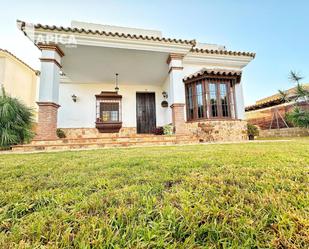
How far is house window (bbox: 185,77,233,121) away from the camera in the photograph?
6641 millimetres

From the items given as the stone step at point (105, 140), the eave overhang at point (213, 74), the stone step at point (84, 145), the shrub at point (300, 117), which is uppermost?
the eave overhang at point (213, 74)

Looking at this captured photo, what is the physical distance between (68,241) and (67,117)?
851 centimetres

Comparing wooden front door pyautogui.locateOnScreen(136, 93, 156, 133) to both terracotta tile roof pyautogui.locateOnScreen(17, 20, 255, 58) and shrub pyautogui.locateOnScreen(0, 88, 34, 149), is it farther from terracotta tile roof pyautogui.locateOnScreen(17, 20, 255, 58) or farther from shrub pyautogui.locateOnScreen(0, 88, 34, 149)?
shrub pyautogui.locateOnScreen(0, 88, 34, 149)

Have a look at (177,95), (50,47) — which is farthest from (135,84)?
(50,47)

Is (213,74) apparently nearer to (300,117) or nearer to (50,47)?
(300,117)

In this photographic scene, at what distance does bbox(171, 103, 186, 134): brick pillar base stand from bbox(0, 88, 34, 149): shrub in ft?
15.7

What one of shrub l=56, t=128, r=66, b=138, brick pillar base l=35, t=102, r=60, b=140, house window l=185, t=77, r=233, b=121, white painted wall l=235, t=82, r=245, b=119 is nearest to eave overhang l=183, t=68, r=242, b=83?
house window l=185, t=77, r=233, b=121

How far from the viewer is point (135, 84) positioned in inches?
351

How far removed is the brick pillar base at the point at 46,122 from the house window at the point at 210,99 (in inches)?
204

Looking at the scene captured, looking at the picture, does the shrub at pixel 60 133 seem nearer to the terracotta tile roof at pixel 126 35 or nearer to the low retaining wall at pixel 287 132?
the terracotta tile roof at pixel 126 35

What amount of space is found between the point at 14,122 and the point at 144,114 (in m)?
5.62

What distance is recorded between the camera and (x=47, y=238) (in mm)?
693

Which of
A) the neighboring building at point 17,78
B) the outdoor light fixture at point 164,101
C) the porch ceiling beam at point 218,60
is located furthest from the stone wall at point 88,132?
the porch ceiling beam at point 218,60

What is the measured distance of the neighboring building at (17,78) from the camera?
9.77 metres
